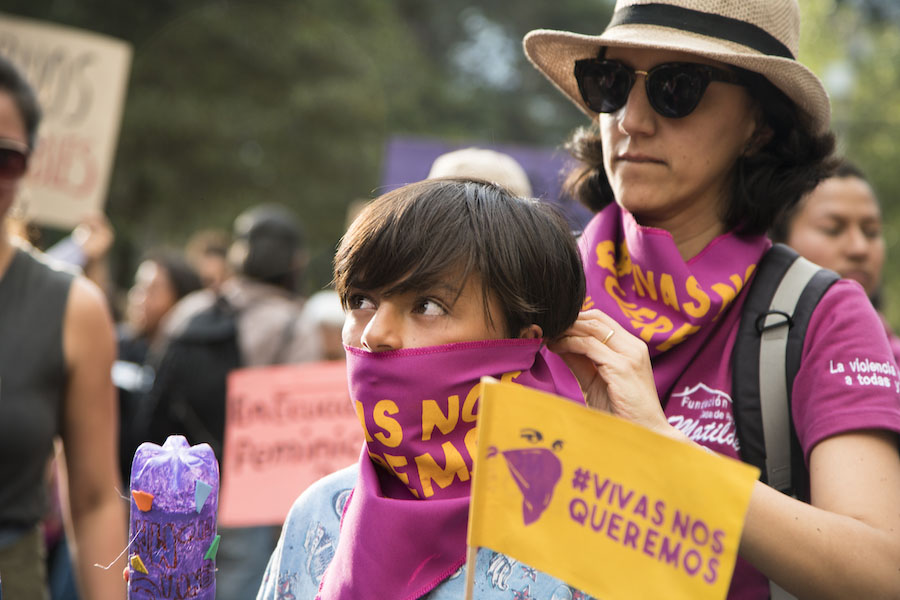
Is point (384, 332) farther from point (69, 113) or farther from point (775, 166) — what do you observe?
point (69, 113)

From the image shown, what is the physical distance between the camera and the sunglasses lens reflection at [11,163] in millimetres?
2814

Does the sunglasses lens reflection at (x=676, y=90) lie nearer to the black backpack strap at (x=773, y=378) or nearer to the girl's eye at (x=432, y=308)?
the black backpack strap at (x=773, y=378)

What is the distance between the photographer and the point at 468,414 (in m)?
1.88

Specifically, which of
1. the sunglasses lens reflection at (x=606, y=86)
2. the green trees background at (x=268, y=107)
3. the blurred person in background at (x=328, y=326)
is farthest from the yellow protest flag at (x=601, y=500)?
the green trees background at (x=268, y=107)

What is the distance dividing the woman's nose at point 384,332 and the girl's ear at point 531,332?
0.24 meters

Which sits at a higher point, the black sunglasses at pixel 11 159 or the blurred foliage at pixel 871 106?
the blurred foliage at pixel 871 106

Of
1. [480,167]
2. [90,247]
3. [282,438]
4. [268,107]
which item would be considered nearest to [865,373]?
[480,167]

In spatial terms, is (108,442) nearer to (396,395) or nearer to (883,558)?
(396,395)

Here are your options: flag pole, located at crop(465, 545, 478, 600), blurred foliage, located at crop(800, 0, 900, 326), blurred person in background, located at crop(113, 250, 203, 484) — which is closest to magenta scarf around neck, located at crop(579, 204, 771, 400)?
flag pole, located at crop(465, 545, 478, 600)

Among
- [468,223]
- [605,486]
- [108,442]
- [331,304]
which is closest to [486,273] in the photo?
[468,223]

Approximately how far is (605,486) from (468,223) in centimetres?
57

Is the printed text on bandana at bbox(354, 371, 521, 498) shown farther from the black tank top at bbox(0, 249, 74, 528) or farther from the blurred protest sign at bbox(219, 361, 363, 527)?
the blurred protest sign at bbox(219, 361, 363, 527)

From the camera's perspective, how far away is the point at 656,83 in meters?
2.20

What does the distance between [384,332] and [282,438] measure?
2.52 metres
